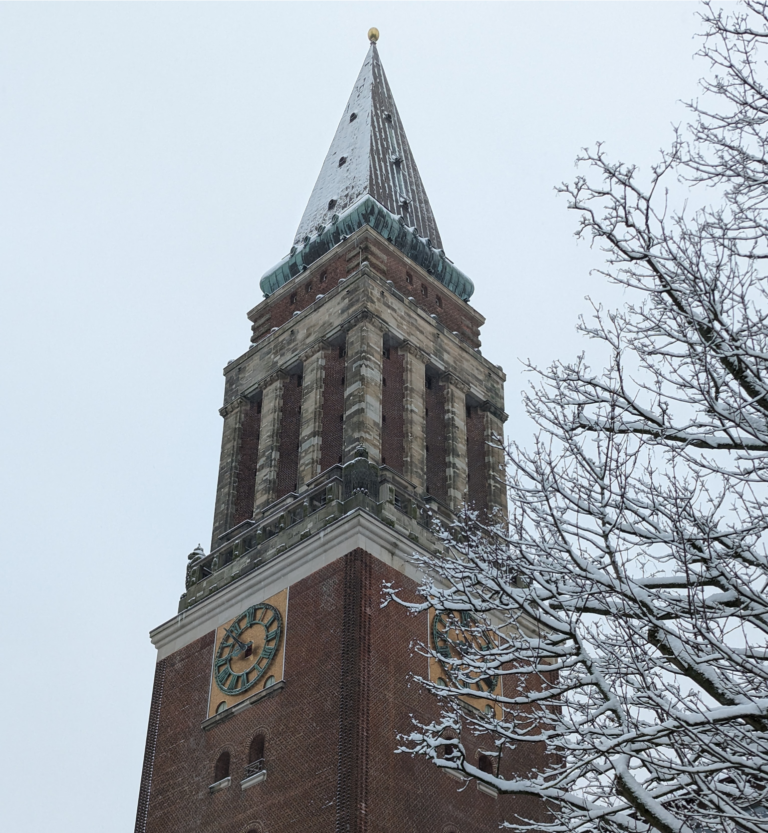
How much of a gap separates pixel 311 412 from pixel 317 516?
446 cm

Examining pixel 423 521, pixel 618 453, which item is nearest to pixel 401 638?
pixel 423 521

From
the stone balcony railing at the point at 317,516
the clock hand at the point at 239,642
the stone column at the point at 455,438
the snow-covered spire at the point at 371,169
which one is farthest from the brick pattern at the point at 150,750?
the snow-covered spire at the point at 371,169

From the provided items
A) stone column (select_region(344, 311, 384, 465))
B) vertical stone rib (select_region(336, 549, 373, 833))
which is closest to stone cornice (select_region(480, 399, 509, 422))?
stone column (select_region(344, 311, 384, 465))

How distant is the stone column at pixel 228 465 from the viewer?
1330 inches

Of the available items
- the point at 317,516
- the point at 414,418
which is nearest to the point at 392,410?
the point at 414,418

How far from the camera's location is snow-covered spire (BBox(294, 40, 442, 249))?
4122 centimetres

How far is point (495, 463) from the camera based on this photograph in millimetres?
35562

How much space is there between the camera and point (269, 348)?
37094 mm

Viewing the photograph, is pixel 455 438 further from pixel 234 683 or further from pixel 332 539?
pixel 234 683

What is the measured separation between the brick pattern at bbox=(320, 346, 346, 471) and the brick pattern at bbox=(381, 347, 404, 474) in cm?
112

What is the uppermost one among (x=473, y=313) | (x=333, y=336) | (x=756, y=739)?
(x=473, y=313)

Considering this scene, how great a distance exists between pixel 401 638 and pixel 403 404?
8.32m

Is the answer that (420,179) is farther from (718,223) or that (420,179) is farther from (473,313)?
(718,223)

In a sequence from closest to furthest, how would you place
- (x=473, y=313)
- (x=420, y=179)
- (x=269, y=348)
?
(x=269, y=348)
(x=473, y=313)
(x=420, y=179)
